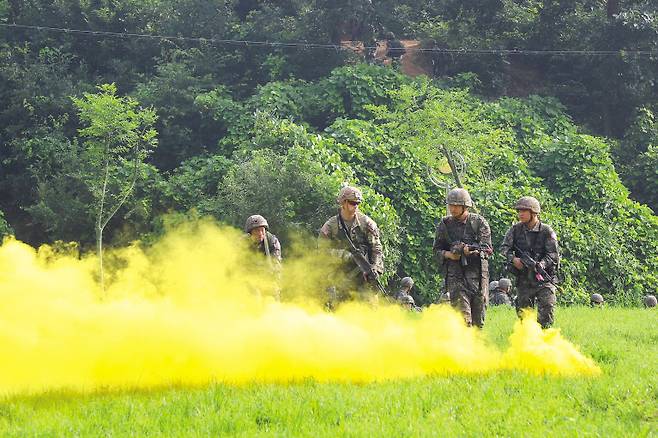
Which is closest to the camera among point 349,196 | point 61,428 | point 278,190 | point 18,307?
point 61,428

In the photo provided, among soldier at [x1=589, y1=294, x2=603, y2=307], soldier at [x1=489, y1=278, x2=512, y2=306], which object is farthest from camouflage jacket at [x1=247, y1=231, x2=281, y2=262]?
soldier at [x1=589, y1=294, x2=603, y2=307]

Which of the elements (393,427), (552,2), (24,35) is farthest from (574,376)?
(24,35)

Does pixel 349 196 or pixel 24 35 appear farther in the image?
pixel 24 35

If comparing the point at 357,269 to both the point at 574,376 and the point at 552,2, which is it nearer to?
the point at 574,376

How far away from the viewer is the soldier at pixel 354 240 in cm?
1085

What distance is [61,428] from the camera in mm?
6574

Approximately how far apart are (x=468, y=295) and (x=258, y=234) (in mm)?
2855

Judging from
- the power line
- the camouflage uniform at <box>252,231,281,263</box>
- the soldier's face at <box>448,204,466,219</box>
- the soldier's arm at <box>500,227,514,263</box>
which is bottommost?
the soldier's arm at <box>500,227,514,263</box>

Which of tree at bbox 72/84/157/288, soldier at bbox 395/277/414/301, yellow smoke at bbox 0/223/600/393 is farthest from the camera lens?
tree at bbox 72/84/157/288

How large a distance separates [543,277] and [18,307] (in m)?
6.35

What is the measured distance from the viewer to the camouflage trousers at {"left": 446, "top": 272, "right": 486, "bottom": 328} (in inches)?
424

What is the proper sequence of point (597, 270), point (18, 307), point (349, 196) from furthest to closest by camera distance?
point (597, 270) → point (349, 196) → point (18, 307)

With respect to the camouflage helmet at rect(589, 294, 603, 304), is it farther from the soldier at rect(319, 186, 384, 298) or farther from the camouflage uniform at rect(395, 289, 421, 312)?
the soldier at rect(319, 186, 384, 298)

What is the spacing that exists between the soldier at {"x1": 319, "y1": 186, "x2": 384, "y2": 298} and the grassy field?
2.56m
